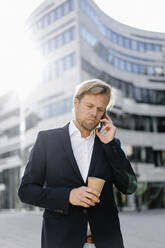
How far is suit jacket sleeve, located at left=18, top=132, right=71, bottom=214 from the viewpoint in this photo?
2.07m

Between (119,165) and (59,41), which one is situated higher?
(59,41)

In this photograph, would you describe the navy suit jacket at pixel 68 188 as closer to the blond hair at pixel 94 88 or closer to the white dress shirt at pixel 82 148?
the white dress shirt at pixel 82 148

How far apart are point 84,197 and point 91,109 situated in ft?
1.91

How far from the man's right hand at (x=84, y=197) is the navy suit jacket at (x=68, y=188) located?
0.06 metres

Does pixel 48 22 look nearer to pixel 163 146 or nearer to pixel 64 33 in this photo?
pixel 64 33

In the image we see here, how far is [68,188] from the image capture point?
210 centimetres

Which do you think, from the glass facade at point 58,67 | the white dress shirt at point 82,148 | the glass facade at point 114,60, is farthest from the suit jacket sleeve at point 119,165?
the glass facade at point 114,60

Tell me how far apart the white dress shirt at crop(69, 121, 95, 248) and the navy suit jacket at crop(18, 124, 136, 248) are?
0.05 m

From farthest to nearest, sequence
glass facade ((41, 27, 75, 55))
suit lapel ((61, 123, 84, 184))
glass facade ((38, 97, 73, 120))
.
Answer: glass facade ((41, 27, 75, 55)) < glass facade ((38, 97, 73, 120)) < suit lapel ((61, 123, 84, 184))

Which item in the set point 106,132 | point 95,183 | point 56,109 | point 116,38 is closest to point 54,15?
point 116,38

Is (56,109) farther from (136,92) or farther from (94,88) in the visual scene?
(94,88)

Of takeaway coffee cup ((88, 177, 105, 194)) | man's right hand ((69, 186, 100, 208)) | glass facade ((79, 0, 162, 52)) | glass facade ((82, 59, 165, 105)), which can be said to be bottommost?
man's right hand ((69, 186, 100, 208))

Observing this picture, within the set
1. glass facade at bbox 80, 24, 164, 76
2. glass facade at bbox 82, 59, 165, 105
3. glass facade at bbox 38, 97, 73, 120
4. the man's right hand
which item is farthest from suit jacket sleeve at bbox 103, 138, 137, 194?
glass facade at bbox 82, 59, 165, 105

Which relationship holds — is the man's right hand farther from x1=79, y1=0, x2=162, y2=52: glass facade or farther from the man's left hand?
x1=79, y1=0, x2=162, y2=52: glass facade
